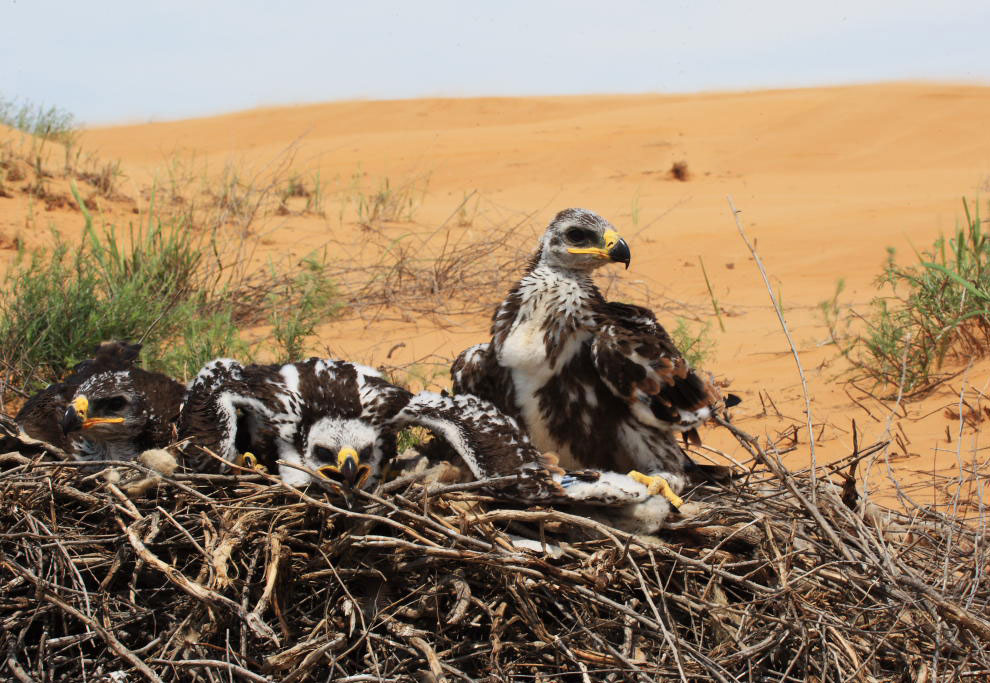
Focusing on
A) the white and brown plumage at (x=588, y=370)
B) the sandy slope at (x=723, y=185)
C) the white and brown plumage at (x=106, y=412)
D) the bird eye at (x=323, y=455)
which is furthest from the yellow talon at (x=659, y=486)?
the white and brown plumage at (x=106, y=412)

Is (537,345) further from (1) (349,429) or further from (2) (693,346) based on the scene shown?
(2) (693,346)

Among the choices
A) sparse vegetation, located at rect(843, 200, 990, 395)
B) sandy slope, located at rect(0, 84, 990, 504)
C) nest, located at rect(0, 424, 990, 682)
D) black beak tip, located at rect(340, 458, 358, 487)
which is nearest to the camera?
nest, located at rect(0, 424, 990, 682)

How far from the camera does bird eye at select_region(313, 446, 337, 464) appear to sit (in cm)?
364

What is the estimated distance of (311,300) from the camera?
775 cm

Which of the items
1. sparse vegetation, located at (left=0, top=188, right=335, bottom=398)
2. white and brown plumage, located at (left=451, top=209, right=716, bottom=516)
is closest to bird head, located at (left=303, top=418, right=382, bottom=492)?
white and brown plumage, located at (left=451, top=209, right=716, bottom=516)

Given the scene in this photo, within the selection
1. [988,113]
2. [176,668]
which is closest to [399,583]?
[176,668]

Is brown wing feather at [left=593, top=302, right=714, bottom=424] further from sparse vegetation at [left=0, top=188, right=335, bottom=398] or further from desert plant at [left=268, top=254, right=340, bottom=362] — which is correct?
desert plant at [left=268, top=254, right=340, bottom=362]

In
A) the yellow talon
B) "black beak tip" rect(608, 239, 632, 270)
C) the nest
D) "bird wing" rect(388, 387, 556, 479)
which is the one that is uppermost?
"black beak tip" rect(608, 239, 632, 270)

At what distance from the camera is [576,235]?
404cm

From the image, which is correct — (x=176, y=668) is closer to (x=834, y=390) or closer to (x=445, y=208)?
(x=834, y=390)

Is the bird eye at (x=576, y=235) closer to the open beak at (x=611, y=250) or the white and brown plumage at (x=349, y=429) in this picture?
the open beak at (x=611, y=250)

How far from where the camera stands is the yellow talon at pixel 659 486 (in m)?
3.63

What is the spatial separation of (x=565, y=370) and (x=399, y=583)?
113 centimetres

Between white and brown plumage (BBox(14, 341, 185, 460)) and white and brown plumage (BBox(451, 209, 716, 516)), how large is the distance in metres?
1.41
